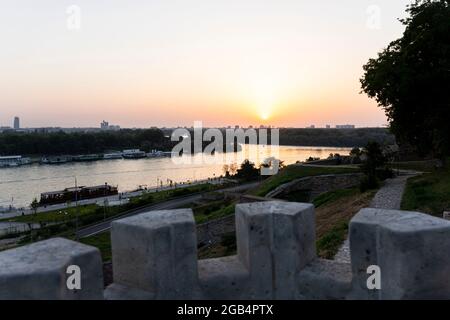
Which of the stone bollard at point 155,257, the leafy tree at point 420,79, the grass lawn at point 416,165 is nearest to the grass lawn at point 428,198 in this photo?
the leafy tree at point 420,79

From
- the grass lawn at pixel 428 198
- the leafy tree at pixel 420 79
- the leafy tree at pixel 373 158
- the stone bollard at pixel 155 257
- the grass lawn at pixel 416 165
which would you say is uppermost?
the leafy tree at pixel 420 79

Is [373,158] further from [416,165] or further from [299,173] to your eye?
[416,165]

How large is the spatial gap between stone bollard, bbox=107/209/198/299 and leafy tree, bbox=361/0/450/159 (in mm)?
17774

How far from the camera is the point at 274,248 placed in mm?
3201

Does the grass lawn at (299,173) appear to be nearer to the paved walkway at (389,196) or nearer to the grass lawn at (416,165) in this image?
the grass lawn at (416,165)

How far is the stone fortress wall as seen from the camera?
8.80 feet

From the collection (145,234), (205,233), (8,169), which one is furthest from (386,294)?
(8,169)

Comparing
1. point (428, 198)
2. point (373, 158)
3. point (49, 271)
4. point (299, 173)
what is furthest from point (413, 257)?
point (299, 173)

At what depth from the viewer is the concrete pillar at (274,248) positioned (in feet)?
10.5

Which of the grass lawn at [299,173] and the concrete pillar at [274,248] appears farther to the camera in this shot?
the grass lawn at [299,173]

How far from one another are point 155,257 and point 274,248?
0.84m
